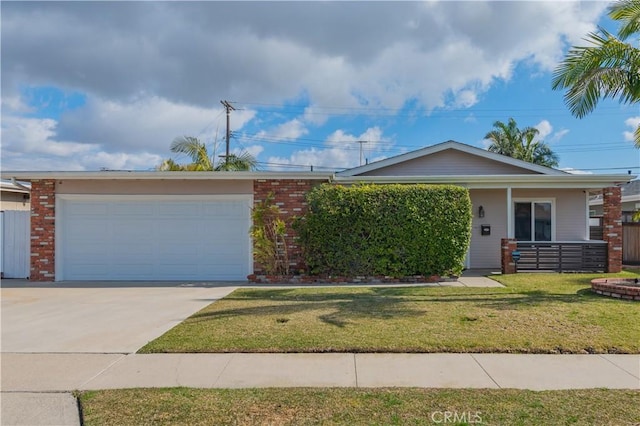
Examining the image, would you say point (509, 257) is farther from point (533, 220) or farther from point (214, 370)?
point (214, 370)

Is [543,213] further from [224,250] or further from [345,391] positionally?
[345,391]

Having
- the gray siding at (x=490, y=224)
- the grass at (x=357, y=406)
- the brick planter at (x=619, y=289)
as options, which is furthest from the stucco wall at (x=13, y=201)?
the brick planter at (x=619, y=289)

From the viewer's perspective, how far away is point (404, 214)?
35.2ft

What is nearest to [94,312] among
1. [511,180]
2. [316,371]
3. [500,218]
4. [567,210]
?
[316,371]

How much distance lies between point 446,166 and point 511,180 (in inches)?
113

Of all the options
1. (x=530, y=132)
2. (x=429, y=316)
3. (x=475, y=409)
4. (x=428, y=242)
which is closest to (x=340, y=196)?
(x=428, y=242)

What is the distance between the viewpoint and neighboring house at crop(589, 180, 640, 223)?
18266 mm

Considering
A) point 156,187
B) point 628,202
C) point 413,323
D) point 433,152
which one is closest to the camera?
point 413,323

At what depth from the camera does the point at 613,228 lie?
1205 cm

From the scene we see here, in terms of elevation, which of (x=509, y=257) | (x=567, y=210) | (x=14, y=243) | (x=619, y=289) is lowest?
(x=619, y=289)

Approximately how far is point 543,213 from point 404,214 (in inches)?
238

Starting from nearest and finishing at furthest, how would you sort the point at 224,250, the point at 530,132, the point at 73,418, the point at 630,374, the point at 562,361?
the point at 73,418 → the point at 630,374 → the point at 562,361 → the point at 224,250 → the point at 530,132

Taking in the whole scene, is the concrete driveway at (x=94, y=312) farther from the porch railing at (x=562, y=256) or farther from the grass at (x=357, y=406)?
the porch railing at (x=562, y=256)

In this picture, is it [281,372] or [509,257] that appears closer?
[281,372]
